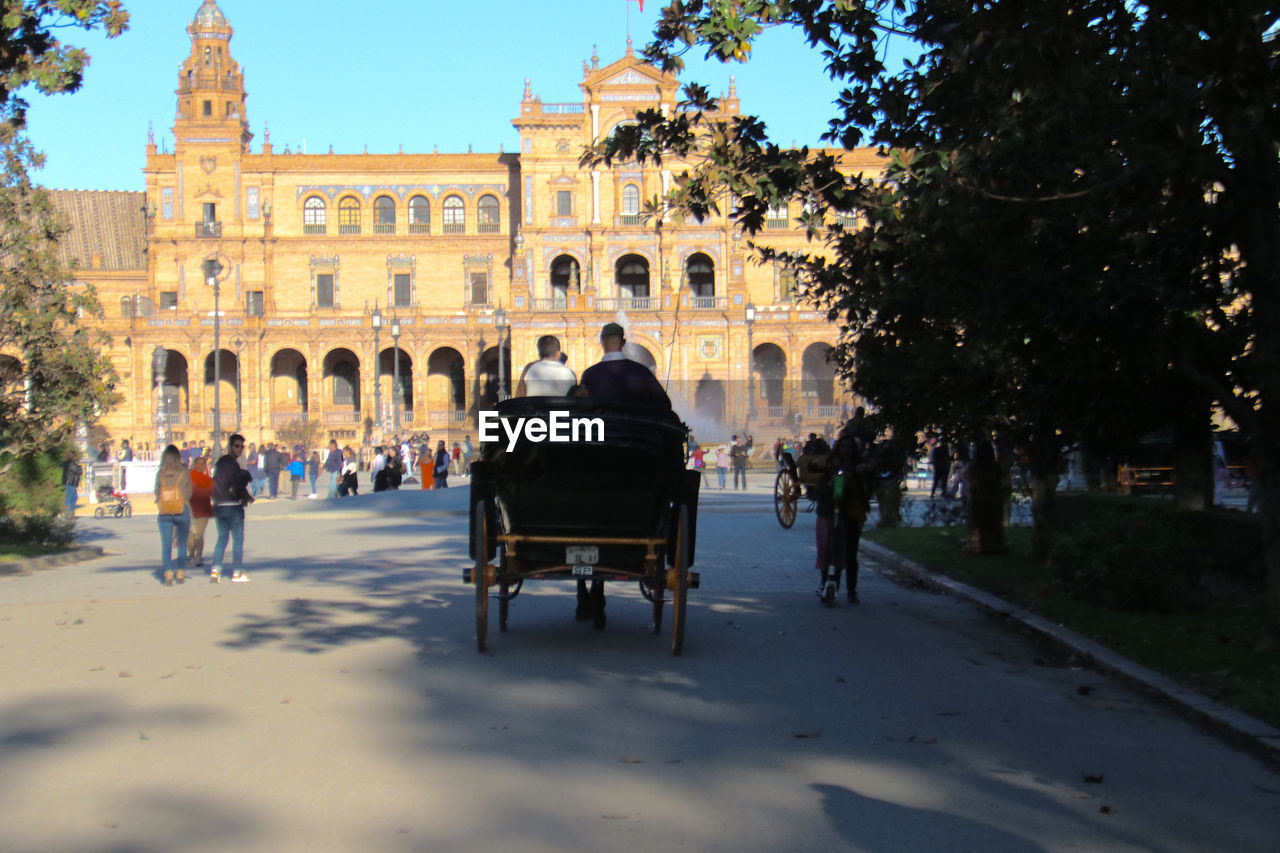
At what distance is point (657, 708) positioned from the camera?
7395mm

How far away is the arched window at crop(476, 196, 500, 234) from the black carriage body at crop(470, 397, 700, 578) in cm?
6798

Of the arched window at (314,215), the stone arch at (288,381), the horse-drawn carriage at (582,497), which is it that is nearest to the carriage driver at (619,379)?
the horse-drawn carriage at (582,497)

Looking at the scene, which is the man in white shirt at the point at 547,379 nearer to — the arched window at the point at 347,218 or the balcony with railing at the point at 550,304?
the balcony with railing at the point at 550,304

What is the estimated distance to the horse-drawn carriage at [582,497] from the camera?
9.34 metres

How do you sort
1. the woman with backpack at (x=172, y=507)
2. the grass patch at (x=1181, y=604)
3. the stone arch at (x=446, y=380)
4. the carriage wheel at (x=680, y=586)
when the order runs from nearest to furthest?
the grass patch at (x=1181, y=604), the carriage wheel at (x=680, y=586), the woman with backpack at (x=172, y=507), the stone arch at (x=446, y=380)

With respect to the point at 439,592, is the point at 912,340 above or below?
above

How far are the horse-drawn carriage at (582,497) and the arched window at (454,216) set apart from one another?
224ft

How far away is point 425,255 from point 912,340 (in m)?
64.0

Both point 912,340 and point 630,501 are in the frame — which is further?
point 912,340

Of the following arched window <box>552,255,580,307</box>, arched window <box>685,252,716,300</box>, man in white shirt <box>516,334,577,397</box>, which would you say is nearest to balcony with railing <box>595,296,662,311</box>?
arched window <box>552,255,580,307</box>

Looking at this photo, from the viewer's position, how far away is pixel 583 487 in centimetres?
947

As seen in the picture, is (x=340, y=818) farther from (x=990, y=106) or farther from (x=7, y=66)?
→ (x=7, y=66)

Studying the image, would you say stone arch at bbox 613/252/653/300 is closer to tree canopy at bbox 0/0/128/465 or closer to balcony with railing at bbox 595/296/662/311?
balcony with railing at bbox 595/296/662/311

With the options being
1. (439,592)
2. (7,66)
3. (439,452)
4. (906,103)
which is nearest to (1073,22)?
(906,103)
